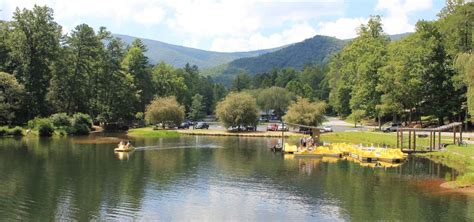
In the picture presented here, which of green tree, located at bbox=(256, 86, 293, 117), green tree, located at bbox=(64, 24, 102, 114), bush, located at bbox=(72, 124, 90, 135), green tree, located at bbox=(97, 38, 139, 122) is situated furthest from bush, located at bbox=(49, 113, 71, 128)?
green tree, located at bbox=(256, 86, 293, 117)

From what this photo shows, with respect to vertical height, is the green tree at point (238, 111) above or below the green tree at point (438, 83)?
below

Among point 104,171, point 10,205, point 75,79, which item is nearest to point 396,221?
point 10,205

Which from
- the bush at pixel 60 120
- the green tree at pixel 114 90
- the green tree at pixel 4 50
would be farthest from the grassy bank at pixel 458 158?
the green tree at pixel 4 50

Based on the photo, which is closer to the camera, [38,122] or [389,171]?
[389,171]

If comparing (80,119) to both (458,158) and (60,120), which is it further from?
(458,158)

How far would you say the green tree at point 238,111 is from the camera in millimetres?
93938

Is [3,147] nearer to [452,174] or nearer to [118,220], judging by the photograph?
[118,220]

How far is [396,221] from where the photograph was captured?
27438mm

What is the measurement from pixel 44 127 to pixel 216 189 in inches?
2192

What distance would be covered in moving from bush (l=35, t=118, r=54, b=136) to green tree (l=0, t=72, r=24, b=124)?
5.97 metres

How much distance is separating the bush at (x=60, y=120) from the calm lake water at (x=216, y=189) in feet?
102

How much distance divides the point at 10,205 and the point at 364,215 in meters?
20.0

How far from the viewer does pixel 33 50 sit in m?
97.1

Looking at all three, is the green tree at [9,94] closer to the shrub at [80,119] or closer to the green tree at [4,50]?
the green tree at [4,50]
